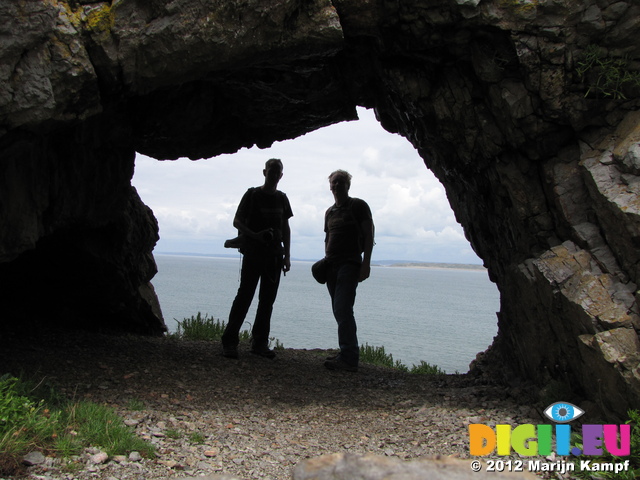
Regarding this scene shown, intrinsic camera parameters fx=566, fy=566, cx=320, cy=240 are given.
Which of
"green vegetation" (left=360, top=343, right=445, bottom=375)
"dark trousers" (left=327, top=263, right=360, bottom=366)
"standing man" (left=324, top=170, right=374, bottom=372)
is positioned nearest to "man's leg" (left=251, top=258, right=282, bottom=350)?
"standing man" (left=324, top=170, right=374, bottom=372)

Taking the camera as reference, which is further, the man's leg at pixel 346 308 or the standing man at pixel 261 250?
the standing man at pixel 261 250

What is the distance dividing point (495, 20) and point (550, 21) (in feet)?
1.80

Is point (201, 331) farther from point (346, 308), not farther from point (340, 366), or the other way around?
point (346, 308)

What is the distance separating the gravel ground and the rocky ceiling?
1242mm

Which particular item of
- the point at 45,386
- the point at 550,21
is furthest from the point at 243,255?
the point at 550,21

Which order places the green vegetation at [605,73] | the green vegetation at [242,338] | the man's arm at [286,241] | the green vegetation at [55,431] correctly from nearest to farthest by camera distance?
the green vegetation at [55,431], the green vegetation at [605,73], the man's arm at [286,241], the green vegetation at [242,338]

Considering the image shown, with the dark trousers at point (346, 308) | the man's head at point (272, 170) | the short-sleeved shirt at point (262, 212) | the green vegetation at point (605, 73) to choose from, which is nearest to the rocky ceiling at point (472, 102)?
the green vegetation at point (605, 73)

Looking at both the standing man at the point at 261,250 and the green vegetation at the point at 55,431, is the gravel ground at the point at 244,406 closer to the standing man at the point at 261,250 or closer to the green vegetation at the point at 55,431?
the green vegetation at the point at 55,431

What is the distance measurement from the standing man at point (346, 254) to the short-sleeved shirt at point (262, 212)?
2.54ft

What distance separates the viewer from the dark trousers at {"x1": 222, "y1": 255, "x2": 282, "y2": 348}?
816 centimetres

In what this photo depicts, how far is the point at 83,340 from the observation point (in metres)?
8.52

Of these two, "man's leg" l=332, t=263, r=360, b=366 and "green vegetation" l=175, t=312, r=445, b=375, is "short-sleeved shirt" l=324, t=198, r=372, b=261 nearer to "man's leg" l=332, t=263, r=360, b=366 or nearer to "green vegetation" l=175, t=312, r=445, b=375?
"man's leg" l=332, t=263, r=360, b=366

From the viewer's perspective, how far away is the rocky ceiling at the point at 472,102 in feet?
17.2

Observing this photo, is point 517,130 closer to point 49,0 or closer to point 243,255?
point 243,255
